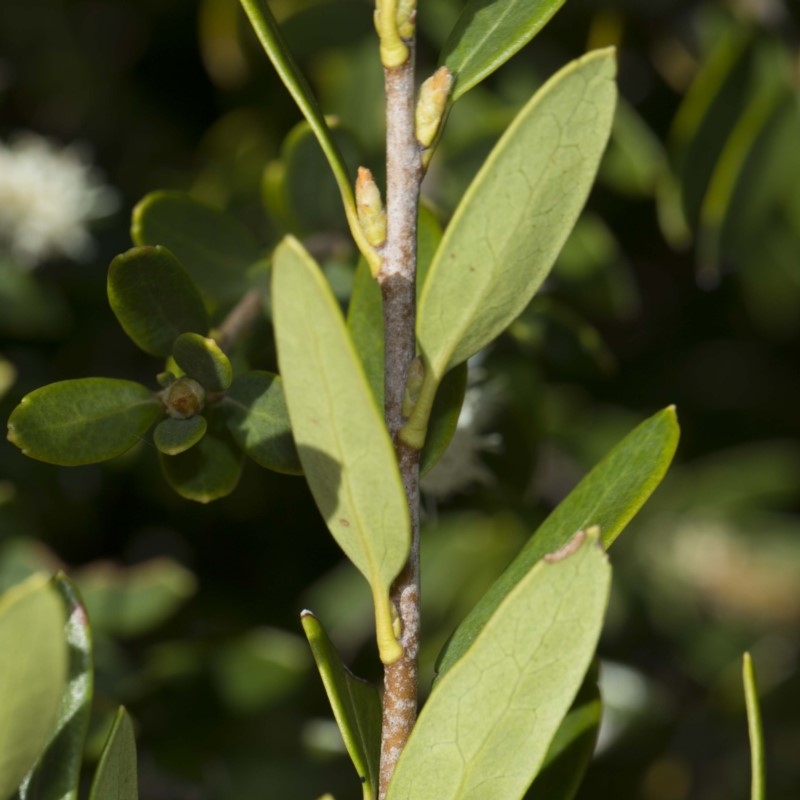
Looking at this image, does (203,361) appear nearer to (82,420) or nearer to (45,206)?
(82,420)

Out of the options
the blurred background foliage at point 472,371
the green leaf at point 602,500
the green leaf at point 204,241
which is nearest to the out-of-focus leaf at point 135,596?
the blurred background foliage at point 472,371

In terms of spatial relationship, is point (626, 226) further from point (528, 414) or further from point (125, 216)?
point (125, 216)

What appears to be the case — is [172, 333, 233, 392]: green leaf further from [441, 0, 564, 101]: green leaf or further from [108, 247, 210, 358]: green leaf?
[441, 0, 564, 101]: green leaf

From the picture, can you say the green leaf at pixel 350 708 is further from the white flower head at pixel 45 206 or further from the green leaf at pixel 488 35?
the white flower head at pixel 45 206

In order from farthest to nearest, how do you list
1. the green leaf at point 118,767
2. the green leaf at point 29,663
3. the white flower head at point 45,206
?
the white flower head at point 45,206
the green leaf at point 118,767
the green leaf at point 29,663

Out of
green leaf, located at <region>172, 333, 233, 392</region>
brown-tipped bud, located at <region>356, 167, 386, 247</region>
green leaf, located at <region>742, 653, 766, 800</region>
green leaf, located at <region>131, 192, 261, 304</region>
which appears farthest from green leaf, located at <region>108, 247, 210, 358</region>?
green leaf, located at <region>742, 653, 766, 800</region>

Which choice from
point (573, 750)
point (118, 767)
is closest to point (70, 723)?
point (118, 767)
